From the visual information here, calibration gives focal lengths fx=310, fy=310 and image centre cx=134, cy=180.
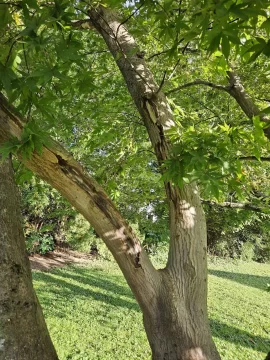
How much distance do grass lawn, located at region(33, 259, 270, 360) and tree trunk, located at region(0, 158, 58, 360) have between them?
383 centimetres

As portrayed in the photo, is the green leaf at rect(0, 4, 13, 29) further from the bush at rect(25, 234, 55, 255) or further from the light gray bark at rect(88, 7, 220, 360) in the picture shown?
the bush at rect(25, 234, 55, 255)

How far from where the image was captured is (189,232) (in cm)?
216

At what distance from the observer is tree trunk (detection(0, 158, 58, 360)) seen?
1.48 metres

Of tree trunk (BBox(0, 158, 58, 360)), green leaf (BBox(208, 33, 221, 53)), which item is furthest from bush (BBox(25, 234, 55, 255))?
green leaf (BBox(208, 33, 221, 53))

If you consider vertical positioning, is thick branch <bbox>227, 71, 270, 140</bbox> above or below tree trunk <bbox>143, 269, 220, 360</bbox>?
above

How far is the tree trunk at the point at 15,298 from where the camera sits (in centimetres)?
148

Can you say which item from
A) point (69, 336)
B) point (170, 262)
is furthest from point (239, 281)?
point (170, 262)

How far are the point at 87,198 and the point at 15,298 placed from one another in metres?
0.65

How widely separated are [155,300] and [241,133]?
1.20 metres

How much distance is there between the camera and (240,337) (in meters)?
7.44

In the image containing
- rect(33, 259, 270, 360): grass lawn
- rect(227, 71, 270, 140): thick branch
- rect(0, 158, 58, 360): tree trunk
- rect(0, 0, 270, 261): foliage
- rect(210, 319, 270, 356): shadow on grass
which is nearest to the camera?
rect(0, 0, 270, 261): foliage

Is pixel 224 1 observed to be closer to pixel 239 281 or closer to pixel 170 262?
pixel 170 262

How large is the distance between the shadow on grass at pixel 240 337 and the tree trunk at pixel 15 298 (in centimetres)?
674

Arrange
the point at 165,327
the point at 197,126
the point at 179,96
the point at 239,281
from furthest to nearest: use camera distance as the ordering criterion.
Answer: the point at 239,281, the point at 179,96, the point at 197,126, the point at 165,327
